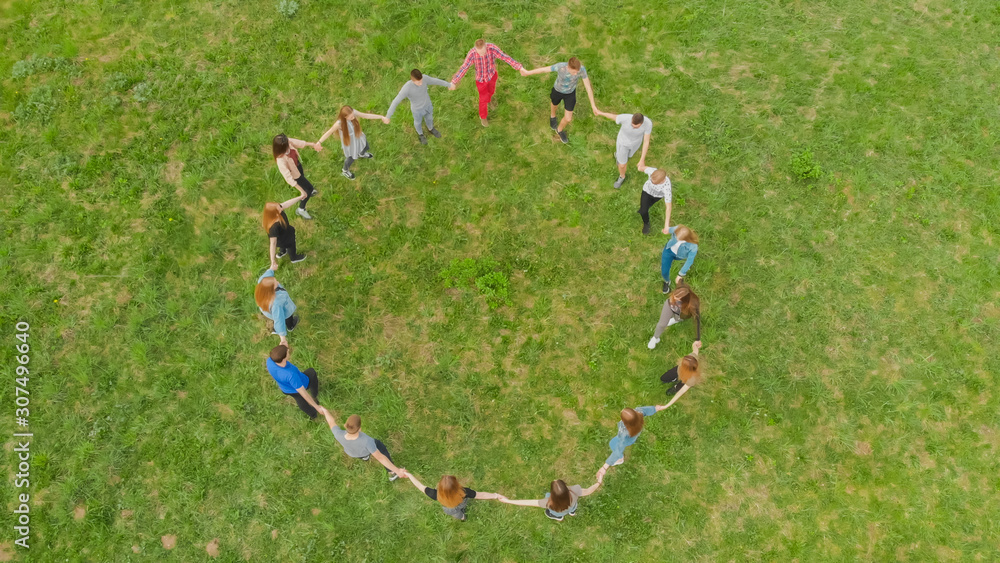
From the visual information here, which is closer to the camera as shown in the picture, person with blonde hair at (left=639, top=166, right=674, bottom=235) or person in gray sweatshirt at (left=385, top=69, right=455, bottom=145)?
person with blonde hair at (left=639, top=166, right=674, bottom=235)

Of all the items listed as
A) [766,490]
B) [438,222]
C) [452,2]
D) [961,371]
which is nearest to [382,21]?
[452,2]

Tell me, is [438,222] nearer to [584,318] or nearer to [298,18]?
[584,318]

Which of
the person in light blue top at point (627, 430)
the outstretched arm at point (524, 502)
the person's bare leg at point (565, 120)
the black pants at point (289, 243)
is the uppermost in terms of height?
the person's bare leg at point (565, 120)

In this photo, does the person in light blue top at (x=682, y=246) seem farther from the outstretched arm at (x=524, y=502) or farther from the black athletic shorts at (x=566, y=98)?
the outstretched arm at (x=524, y=502)

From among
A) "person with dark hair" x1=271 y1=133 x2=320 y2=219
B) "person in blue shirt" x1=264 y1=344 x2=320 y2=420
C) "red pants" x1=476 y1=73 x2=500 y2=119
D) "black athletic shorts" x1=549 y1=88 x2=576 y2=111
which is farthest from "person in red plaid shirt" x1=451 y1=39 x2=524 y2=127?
"person in blue shirt" x1=264 y1=344 x2=320 y2=420

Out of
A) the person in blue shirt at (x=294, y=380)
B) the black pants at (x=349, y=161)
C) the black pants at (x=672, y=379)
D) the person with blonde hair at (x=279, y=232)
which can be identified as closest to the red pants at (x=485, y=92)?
the black pants at (x=349, y=161)

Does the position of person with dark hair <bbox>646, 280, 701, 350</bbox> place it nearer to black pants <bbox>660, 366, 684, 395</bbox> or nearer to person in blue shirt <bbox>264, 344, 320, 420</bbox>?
black pants <bbox>660, 366, 684, 395</bbox>
